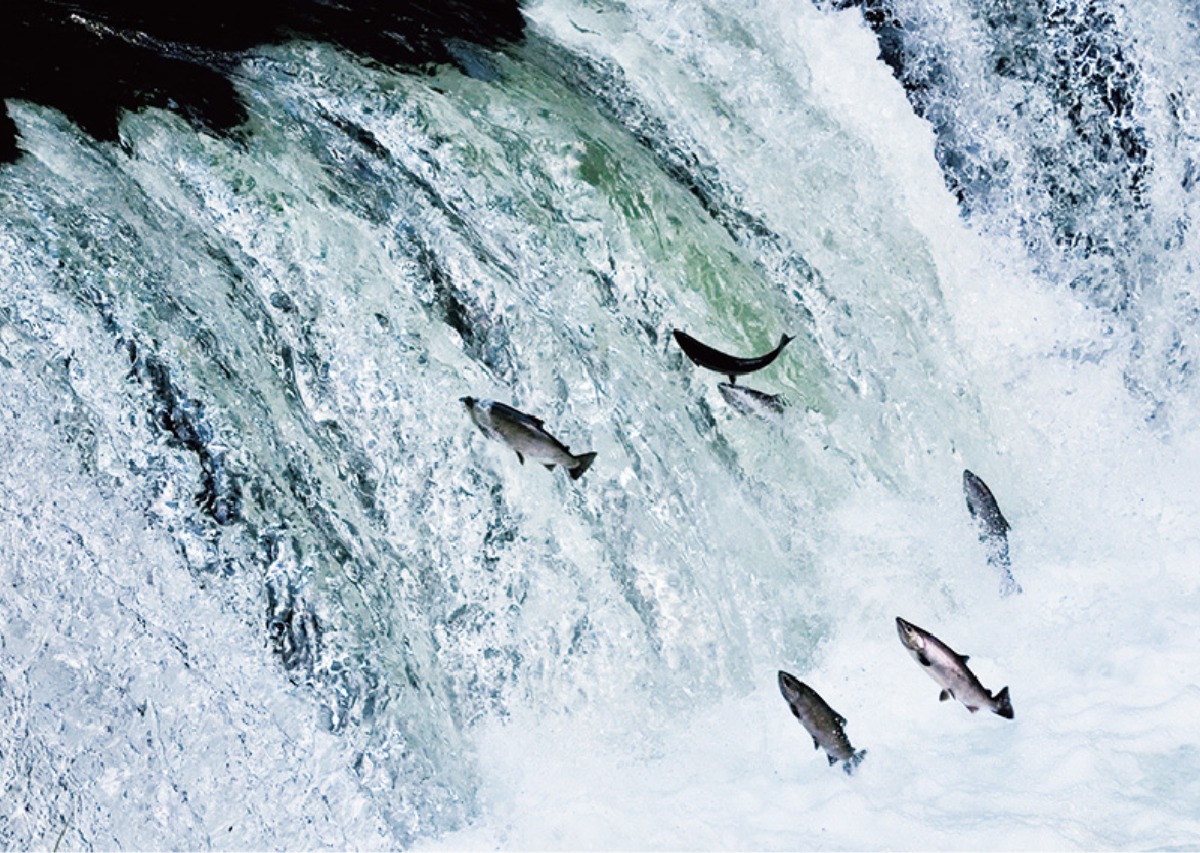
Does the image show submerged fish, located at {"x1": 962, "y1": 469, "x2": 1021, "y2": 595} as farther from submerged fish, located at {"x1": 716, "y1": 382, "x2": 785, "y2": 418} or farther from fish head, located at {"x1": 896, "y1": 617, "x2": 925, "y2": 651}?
fish head, located at {"x1": 896, "y1": 617, "x2": 925, "y2": 651}

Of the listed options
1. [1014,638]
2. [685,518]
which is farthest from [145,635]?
[1014,638]

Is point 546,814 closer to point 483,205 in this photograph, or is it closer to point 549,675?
point 549,675

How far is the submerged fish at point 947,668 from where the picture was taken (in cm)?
329

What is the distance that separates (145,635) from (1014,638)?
6.95 ft

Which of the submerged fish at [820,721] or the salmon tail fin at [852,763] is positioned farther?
the salmon tail fin at [852,763]

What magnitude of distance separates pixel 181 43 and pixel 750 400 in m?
1.68

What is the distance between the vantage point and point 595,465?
3.81 metres

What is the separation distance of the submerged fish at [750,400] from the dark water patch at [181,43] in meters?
1.07

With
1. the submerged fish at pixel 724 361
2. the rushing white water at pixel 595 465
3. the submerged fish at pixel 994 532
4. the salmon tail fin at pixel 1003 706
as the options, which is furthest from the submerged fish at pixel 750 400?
the salmon tail fin at pixel 1003 706

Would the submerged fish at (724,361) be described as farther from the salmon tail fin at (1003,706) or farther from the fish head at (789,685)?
the salmon tail fin at (1003,706)

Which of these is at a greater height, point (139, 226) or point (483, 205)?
point (483, 205)

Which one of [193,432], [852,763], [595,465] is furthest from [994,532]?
[193,432]

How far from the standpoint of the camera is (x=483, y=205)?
3973 mm

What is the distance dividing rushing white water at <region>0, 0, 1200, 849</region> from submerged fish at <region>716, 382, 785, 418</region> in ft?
0.15
